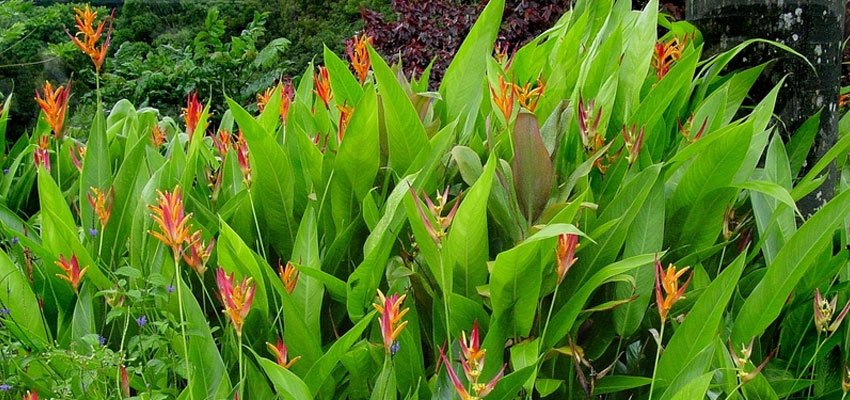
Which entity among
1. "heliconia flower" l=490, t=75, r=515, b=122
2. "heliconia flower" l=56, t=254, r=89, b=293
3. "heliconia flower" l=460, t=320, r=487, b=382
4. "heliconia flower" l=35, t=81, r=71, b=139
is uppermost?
"heliconia flower" l=490, t=75, r=515, b=122

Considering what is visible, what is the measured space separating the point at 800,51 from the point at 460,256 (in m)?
1.17

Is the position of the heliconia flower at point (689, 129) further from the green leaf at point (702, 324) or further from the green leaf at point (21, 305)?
the green leaf at point (21, 305)

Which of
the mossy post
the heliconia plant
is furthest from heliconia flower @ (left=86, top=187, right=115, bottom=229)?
the mossy post

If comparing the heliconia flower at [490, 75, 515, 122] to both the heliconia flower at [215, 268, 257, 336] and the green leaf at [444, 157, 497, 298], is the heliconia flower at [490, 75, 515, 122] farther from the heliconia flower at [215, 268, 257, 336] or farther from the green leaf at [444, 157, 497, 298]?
the heliconia flower at [215, 268, 257, 336]

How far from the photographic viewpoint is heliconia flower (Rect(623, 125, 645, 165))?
1697 mm

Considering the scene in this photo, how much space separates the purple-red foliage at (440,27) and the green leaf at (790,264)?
4809 millimetres

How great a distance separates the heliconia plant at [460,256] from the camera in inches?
61.0

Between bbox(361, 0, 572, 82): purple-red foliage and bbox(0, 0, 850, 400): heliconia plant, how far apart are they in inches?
167

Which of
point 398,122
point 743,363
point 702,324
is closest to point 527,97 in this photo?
point 398,122

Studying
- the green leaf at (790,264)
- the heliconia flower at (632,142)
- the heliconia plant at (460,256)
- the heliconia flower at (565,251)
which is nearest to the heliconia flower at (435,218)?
the heliconia plant at (460,256)

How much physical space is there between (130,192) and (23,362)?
0.53 metres

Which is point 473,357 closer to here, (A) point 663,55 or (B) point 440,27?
(A) point 663,55

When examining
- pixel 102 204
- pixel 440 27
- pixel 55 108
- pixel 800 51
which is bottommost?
pixel 440 27

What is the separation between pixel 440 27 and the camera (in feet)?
22.7
